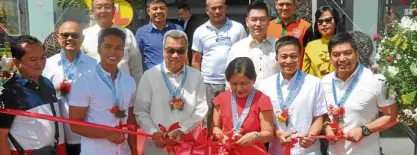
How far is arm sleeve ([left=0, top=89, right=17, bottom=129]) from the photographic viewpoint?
3502mm

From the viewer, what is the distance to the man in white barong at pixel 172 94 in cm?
407

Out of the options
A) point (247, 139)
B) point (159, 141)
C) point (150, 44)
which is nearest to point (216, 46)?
point (150, 44)

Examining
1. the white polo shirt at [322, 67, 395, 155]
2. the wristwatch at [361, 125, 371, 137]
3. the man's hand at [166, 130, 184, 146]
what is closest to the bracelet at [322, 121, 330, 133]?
the white polo shirt at [322, 67, 395, 155]

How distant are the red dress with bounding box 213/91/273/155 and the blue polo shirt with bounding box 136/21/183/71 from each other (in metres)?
1.82

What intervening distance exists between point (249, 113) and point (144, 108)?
82 centimetres

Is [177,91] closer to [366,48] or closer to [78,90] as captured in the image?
[78,90]

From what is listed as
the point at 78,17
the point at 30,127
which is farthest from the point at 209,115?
the point at 78,17

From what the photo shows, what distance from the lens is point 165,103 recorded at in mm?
4133

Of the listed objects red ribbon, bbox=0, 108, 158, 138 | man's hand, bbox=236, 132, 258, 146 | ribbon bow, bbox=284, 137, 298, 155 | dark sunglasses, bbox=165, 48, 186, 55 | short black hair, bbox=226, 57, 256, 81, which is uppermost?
dark sunglasses, bbox=165, 48, 186, 55

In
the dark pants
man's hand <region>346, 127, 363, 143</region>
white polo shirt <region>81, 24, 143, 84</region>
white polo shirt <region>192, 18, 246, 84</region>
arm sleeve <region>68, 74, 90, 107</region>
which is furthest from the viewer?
white polo shirt <region>192, 18, 246, 84</region>

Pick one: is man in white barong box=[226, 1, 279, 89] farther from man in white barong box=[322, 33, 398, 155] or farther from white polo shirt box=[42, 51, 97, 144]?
white polo shirt box=[42, 51, 97, 144]

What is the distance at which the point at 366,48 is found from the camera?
517 centimetres

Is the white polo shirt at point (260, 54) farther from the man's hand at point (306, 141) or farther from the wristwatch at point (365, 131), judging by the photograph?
the wristwatch at point (365, 131)

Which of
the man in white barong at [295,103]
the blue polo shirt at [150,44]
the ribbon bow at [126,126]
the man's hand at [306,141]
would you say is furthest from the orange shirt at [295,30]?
the ribbon bow at [126,126]
